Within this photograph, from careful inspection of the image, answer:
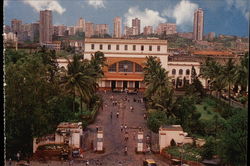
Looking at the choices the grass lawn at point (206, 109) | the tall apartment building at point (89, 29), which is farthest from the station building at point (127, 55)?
the tall apartment building at point (89, 29)

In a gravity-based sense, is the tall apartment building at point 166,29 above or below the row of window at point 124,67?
above

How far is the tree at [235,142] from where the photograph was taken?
941 centimetres

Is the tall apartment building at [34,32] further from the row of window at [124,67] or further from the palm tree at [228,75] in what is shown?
the palm tree at [228,75]

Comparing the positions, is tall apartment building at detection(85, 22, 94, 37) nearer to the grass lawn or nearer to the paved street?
the paved street

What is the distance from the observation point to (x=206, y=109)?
19.5 m

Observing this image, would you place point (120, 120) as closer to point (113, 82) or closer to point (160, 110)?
point (160, 110)

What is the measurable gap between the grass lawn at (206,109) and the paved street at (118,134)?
2602mm

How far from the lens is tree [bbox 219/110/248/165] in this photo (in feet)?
30.9

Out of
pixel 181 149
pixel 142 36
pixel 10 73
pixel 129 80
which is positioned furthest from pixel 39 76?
pixel 142 36

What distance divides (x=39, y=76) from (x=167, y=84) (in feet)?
20.6

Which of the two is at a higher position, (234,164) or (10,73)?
(10,73)

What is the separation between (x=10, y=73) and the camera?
11.3 m

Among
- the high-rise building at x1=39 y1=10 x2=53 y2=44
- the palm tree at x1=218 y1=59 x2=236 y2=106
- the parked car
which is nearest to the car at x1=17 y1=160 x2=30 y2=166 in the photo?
the parked car

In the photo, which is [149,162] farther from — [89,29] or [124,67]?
[89,29]
